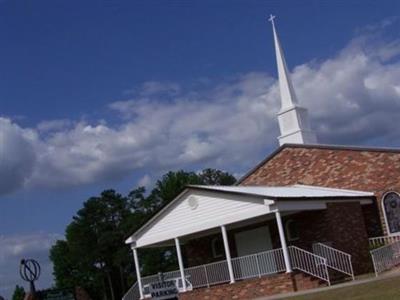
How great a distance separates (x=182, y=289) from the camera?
96.6 ft

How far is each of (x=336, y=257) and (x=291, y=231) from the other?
292 centimetres

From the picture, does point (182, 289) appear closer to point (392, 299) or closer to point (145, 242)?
point (145, 242)

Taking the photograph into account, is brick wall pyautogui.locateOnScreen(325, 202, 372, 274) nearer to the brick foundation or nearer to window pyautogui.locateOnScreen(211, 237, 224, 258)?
the brick foundation

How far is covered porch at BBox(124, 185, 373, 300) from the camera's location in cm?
2639

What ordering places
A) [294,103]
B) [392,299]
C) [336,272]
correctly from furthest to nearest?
[294,103] → [336,272] → [392,299]

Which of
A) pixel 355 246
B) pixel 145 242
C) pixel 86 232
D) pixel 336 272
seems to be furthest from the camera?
pixel 86 232

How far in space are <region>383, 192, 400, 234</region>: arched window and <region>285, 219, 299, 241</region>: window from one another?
13.7 ft

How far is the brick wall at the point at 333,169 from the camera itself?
3073 centimetres

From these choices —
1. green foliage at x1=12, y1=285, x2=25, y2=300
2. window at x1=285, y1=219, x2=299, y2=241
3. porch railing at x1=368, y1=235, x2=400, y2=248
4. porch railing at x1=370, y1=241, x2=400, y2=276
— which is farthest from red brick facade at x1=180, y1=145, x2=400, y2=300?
green foliage at x1=12, y1=285, x2=25, y2=300

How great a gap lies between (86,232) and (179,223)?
4301 centimetres

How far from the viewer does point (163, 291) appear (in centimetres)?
1733

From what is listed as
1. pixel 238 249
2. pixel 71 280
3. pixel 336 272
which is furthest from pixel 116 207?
pixel 336 272

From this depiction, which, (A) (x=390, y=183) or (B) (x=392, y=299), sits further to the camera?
(A) (x=390, y=183)

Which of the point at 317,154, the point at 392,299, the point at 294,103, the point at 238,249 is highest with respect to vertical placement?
the point at 294,103
